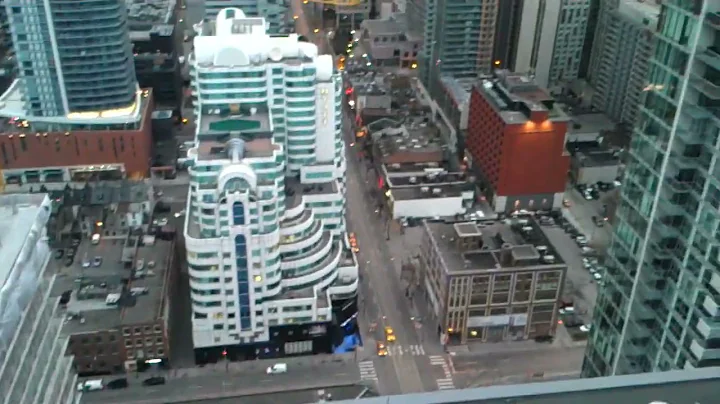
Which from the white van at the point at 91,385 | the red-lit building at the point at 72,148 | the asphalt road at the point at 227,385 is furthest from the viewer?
the red-lit building at the point at 72,148

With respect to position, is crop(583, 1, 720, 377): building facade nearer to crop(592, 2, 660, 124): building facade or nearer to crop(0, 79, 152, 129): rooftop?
crop(592, 2, 660, 124): building facade

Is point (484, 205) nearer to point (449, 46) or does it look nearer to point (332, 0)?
point (449, 46)

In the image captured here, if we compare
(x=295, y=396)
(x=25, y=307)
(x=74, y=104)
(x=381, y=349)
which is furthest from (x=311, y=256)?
(x=74, y=104)

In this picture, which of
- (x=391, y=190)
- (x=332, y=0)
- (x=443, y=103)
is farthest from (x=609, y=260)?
(x=332, y=0)

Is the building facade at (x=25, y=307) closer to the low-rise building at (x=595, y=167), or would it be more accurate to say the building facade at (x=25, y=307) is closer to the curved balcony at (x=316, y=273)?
the curved balcony at (x=316, y=273)

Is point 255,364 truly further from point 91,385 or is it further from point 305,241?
point 91,385

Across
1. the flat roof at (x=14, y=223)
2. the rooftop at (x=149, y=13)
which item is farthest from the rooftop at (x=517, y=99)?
the flat roof at (x=14, y=223)
